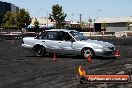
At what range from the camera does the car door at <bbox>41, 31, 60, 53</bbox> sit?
65.9ft

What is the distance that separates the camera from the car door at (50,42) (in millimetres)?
20094

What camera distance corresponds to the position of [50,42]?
20.2m

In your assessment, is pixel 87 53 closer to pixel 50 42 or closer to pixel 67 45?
pixel 67 45

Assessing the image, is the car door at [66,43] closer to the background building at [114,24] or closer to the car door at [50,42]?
the car door at [50,42]

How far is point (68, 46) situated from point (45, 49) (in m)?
1.43

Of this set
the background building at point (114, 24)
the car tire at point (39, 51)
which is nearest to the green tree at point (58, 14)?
the background building at point (114, 24)

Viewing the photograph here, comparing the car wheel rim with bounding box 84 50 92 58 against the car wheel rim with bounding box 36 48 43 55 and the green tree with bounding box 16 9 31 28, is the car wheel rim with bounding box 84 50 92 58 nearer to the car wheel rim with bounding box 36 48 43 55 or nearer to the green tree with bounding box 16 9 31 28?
the car wheel rim with bounding box 36 48 43 55

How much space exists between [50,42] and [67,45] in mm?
1019

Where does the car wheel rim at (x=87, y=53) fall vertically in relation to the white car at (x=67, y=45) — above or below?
below

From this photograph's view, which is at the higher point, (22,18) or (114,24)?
(22,18)

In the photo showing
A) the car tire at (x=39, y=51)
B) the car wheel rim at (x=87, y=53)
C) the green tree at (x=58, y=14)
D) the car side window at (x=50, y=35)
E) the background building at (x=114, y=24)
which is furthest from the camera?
the background building at (x=114, y=24)

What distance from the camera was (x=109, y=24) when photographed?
128125 millimetres

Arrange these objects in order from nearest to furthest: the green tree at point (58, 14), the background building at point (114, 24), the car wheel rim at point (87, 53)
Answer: the car wheel rim at point (87, 53) < the green tree at point (58, 14) < the background building at point (114, 24)

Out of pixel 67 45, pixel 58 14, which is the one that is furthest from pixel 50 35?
pixel 58 14
